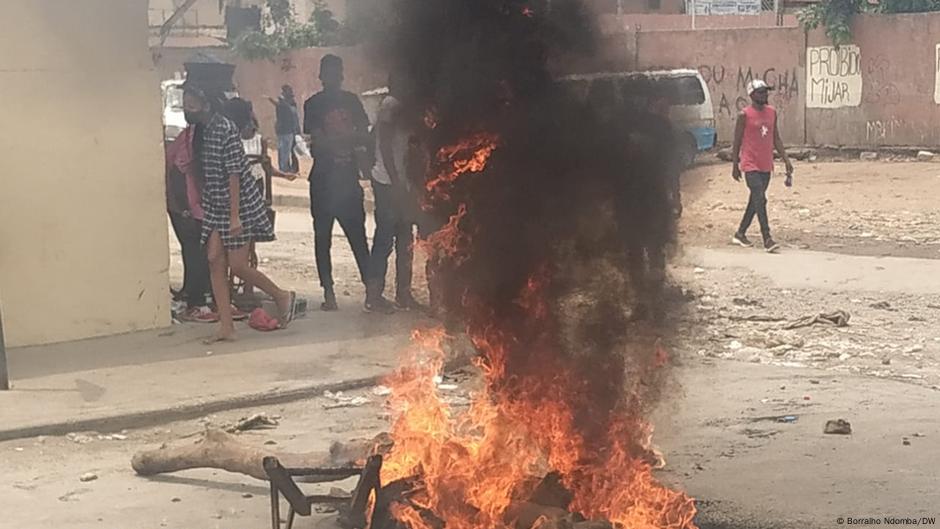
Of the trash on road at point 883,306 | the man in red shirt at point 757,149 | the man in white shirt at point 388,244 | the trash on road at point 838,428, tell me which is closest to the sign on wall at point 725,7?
the man in red shirt at point 757,149

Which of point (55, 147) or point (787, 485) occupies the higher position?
point (55, 147)

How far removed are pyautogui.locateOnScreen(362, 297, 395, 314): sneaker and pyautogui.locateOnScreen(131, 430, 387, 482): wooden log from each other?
3616 mm

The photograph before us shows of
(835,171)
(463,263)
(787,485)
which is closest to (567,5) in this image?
(463,263)

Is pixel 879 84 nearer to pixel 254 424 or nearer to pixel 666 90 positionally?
pixel 254 424

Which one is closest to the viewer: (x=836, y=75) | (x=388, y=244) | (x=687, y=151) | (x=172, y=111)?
(x=687, y=151)

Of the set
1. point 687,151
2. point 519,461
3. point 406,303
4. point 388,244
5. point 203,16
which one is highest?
point 203,16

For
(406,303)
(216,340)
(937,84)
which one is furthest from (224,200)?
(937,84)

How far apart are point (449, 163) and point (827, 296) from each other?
6.70m

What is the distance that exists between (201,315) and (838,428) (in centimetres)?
497

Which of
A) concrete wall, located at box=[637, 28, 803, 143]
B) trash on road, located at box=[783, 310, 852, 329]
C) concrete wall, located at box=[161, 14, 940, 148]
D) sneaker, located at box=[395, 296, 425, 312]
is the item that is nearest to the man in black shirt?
sneaker, located at box=[395, 296, 425, 312]

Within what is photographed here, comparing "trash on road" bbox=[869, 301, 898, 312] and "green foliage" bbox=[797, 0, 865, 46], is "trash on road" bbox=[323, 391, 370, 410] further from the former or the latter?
"green foliage" bbox=[797, 0, 865, 46]

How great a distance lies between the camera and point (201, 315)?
9523 millimetres

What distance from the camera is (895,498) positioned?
5.28 meters

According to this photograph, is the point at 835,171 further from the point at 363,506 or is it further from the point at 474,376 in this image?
the point at 363,506
